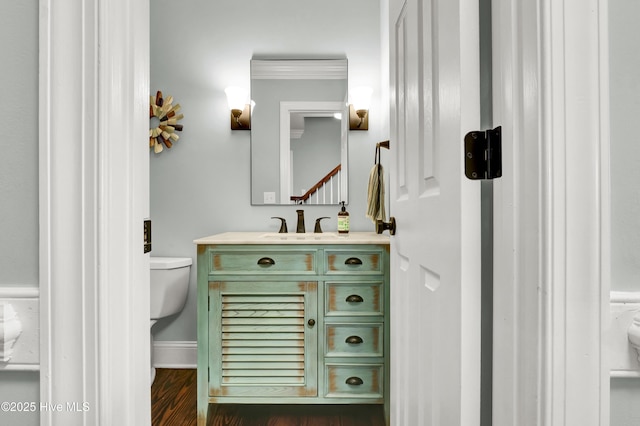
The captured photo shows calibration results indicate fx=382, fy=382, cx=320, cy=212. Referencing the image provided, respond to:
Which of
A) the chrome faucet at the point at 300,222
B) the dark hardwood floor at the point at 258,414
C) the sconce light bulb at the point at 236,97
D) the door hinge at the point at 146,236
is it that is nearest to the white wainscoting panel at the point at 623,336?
the door hinge at the point at 146,236

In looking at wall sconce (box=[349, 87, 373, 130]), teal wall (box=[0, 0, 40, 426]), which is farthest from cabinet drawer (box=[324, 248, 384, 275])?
teal wall (box=[0, 0, 40, 426])

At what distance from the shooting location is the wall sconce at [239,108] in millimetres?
2529

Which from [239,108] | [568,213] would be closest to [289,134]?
[239,108]

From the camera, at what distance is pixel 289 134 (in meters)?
2.55

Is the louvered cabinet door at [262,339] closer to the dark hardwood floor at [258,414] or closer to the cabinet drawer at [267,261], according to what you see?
the cabinet drawer at [267,261]

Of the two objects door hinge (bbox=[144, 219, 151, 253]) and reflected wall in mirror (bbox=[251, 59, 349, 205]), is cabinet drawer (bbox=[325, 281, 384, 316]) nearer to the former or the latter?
reflected wall in mirror (bbox=[251, 59, 349, 205])

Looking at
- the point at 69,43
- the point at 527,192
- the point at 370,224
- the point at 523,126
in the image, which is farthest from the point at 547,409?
the point at 370,224

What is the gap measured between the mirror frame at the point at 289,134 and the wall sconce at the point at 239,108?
234mm

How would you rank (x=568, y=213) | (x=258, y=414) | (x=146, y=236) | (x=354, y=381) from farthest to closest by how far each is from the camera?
1. (x=258, y=414)
2. (x=354, y=381)
3. (x=146, y=236)
4. (x=568, y=213)

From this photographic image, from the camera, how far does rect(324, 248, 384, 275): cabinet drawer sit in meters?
1.92

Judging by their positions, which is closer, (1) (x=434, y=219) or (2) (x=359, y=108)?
(1) (x=434, y=219)

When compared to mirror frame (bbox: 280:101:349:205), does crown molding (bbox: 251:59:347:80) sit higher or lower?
higher

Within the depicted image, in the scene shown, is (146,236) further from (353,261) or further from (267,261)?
(353,261)

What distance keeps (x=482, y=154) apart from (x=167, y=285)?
2.13 m
